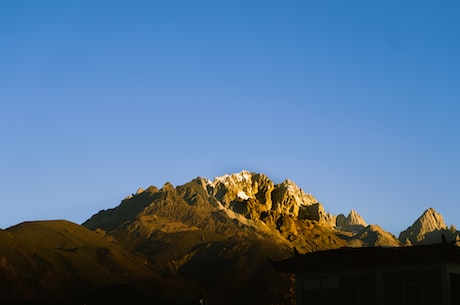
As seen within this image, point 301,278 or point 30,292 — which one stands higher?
point 30,292

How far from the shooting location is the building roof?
53188mm

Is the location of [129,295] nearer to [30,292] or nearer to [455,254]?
[455,254]

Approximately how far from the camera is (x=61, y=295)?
179375mm

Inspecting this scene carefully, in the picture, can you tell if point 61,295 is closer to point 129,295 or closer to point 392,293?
point 129,295

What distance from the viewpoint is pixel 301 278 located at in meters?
60.7

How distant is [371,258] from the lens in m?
56.1

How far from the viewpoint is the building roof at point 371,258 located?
174 ft

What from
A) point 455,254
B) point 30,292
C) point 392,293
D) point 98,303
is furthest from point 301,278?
point 30,292

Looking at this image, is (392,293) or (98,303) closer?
(392,293)

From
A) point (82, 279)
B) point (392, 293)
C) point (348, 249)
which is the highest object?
point (82, 279)

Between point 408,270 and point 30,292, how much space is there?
5462 inches

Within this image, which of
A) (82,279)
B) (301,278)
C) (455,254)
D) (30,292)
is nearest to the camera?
(455,254)

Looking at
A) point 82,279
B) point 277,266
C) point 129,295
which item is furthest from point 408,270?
point 82,279

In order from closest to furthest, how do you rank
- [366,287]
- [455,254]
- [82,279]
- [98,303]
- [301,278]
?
[455,254]
[366,287]
[301,278]
[98,303]
[82,279]
